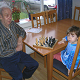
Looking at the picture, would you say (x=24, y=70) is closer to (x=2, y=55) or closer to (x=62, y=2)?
(x=2, y=55)

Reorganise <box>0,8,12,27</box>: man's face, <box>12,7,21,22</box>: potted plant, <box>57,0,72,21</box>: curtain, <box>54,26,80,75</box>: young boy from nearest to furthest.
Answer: <box>54,26,80,75</box>: young boy < <box>0,8,12,27</box>: man's face < <box>12,7,21,22</box>: potted plant < <box>57,0,72,21</box>: curtain

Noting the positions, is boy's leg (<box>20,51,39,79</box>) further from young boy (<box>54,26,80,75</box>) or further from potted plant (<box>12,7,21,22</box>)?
potted plant (<box>12,7,21,22</box>)

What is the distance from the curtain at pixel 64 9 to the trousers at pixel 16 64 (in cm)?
193

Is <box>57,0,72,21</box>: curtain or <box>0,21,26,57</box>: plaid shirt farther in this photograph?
<box>57,0,72,21</box>: curtain

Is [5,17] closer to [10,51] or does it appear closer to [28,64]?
[10,51]

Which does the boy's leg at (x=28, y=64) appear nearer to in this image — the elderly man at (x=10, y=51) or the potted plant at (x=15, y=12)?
the elderly man at (x=10, y=51)

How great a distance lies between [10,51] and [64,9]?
2285 millimetres

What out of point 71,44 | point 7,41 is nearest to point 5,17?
point 7,41

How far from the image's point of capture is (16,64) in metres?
1.69

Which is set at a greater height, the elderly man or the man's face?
A: the man's face

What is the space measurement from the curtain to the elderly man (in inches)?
70.9

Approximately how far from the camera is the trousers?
1558mm

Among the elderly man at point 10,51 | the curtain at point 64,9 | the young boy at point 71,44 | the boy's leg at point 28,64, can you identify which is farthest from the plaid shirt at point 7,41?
the curtain at point 64,9

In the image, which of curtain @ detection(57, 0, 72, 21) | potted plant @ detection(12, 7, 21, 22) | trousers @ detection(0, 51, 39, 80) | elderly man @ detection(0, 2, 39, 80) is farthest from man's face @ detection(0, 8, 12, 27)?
curtain @ detection(57, 0, 72, 21)
